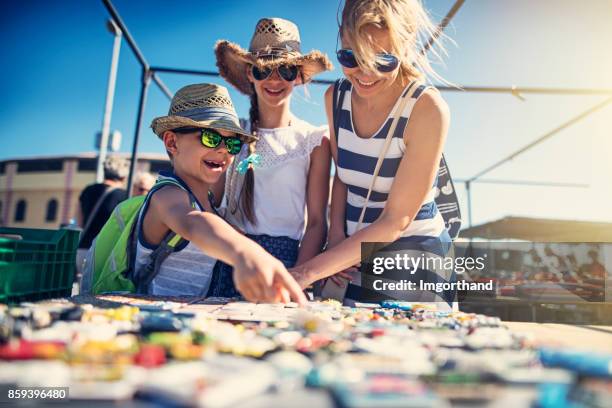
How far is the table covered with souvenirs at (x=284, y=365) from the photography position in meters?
0.53

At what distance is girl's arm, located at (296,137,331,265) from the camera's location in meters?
2.07

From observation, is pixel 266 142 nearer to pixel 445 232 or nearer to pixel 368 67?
pixel 368 67

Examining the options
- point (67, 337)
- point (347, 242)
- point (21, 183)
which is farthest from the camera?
point (21, 183)

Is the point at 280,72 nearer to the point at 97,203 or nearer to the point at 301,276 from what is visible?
the point at 301,276

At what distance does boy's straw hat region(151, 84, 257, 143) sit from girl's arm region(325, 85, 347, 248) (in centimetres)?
39

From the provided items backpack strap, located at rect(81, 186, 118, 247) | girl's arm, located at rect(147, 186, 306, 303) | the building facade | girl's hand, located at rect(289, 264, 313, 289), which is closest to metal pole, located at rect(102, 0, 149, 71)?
backpack strap, located at rect(81, 186, 118, 247)

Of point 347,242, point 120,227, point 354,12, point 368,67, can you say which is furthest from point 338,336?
point 120,227

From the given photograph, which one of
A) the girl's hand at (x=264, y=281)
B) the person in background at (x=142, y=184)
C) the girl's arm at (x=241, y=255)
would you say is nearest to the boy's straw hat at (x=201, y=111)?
the girl's arm at (x=241, y=255)

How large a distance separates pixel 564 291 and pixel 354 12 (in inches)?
127

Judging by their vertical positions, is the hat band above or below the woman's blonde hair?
below

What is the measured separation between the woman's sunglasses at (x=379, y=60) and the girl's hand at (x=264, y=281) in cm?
103

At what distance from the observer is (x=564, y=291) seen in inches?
148

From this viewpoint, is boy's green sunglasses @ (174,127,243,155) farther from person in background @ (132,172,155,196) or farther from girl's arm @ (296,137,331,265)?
person in background @ (132,172,155,196)

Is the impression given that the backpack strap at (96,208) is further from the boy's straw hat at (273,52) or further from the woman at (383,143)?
the woman at (383,143)
